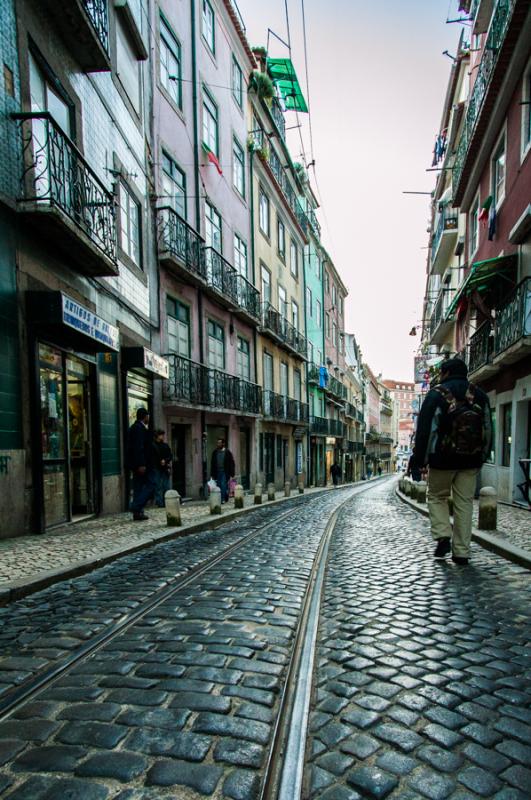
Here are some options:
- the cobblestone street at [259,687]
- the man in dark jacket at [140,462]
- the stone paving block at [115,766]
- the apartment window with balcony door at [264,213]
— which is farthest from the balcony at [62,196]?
the apartment window with balcony door at [264,213]

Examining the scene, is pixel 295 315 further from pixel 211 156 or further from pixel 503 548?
pixel 503 548

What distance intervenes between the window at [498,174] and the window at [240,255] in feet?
32.5

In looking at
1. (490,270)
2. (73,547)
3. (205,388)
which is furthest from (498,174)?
(73,547)

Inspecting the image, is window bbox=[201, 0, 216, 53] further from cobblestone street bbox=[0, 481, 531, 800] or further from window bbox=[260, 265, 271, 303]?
cobblestone street bbox=[0, 481, 531, 800]

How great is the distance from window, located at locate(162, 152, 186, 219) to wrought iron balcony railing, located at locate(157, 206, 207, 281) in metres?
0.68

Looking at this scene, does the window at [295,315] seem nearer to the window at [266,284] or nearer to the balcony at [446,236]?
the window at [266,284]

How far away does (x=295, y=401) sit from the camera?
28234 mm

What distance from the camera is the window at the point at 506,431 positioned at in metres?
13.9

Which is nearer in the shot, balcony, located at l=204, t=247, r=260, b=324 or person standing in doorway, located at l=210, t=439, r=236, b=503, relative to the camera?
person standing in doorway, located at l=210, t=439, r=236, b=503

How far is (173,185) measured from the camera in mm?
15617

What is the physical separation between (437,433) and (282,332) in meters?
21.5

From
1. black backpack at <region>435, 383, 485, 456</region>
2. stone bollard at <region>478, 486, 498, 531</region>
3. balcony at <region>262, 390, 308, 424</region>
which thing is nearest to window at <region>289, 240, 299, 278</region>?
balcony at <region>262, 390, 308, 424</region>

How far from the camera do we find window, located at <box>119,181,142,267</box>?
1159 centimetres

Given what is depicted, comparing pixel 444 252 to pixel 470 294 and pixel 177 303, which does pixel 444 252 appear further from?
pixel 177 303
